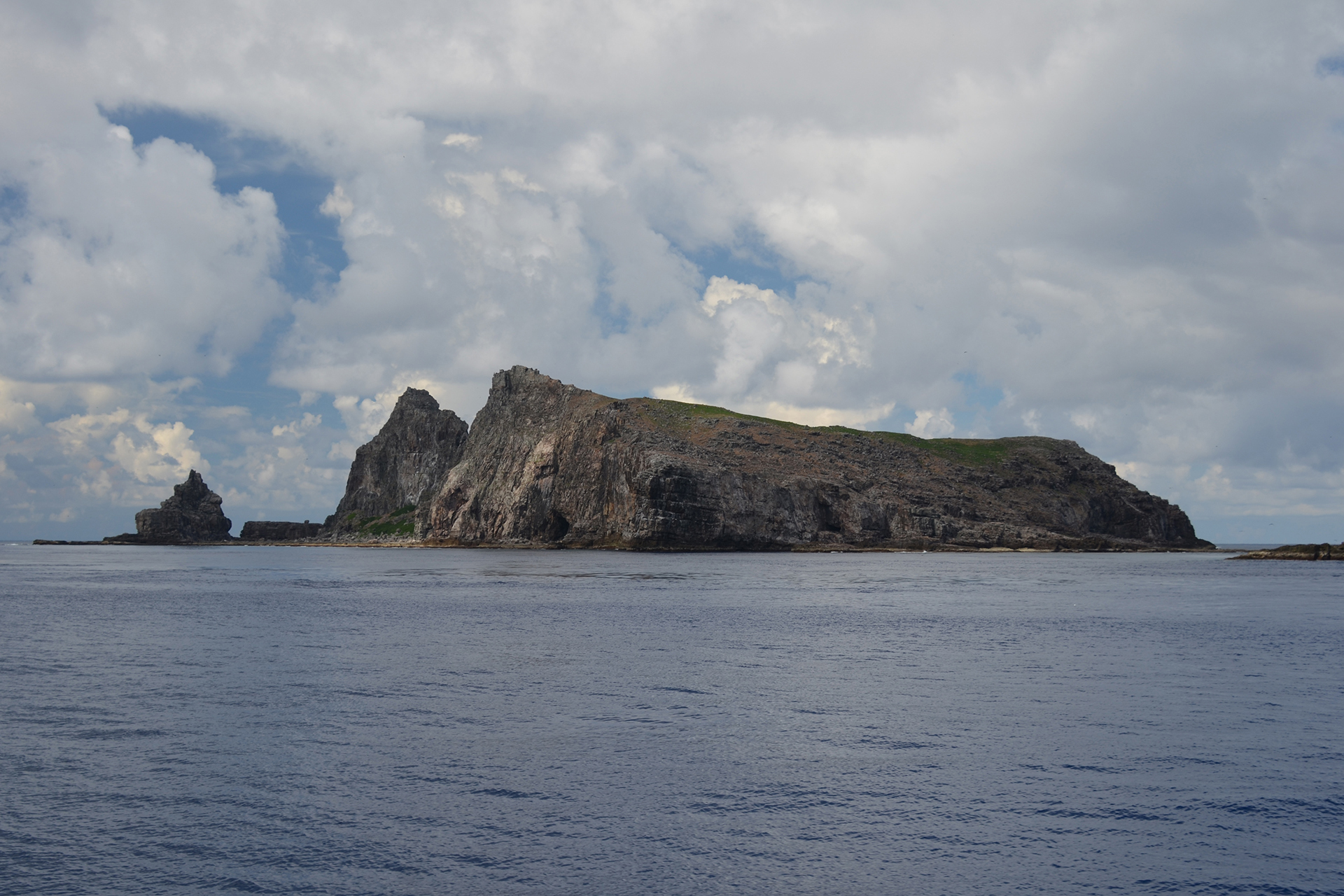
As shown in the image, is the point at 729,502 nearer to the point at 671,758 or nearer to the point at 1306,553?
the point at 1306,553

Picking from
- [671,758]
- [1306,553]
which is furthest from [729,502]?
[671,758]

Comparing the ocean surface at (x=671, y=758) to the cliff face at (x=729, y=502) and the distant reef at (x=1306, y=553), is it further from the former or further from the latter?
the cliff face at (x=729, y=502)

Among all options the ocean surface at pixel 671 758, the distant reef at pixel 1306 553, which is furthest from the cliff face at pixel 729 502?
the ocean surface at pixel 671 758

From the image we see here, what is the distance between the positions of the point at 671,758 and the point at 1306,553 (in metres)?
159

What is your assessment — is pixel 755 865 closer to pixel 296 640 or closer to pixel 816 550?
pixel 296 640

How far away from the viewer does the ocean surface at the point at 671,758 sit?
49.6 ft

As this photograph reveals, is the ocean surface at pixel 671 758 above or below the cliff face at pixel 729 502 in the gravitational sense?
below

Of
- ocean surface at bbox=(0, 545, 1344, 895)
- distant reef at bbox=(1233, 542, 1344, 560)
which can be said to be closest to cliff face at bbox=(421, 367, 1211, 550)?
distant reef at bbox=(1233, 542, 1344, 560)

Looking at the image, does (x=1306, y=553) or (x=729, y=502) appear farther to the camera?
(x=729, y=502)

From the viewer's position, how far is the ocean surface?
1512cm

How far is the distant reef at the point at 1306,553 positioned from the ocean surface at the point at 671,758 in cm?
10894

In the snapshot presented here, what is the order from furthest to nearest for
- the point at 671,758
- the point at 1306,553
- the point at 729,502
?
the point at 729,502 < the point at 1306,553 < the point at 671,758

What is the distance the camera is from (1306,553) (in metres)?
145

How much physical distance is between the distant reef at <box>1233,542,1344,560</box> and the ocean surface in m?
109
